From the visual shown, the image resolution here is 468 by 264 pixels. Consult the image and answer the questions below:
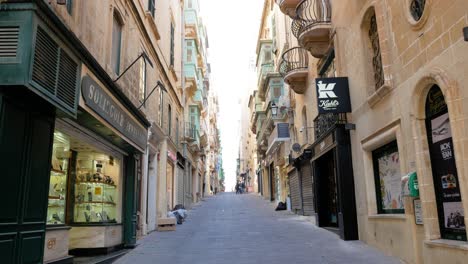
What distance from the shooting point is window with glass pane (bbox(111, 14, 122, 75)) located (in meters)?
11.2

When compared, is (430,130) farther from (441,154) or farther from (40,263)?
(40,263)

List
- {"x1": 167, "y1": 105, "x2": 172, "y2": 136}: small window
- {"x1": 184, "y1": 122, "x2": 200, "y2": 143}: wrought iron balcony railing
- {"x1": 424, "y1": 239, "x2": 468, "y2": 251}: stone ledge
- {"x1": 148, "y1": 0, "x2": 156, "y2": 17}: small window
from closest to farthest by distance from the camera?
{"x1": 424, "y1": 239, "x2": 468, "y2": 251}: stone ledge
{"x1": 148, "y1": 0, "x2": 156, "y2": 17}: small window
{"x1": 167, "y1": 105, "x2": 172, "y2": 136}: small window
{"x1": 184, "y1": 122, "x2": 200, "y2": 143}: wrought iron balcony railing

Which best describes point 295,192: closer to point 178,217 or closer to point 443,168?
point 178,217

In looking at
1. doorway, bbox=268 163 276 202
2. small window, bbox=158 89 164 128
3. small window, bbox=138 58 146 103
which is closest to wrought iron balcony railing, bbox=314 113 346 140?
small window, bbox=138 58 146 103

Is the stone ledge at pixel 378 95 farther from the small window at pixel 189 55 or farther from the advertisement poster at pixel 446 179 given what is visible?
the small window at pixel 189 55

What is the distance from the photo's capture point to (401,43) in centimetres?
860

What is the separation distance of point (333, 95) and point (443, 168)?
5.16 metres

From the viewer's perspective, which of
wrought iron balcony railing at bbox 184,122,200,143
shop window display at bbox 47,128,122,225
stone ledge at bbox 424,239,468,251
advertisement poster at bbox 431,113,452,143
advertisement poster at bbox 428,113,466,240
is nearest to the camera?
stone ledge at bbox 424,239,468,251

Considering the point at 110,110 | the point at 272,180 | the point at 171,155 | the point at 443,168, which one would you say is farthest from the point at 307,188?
the point at 272,180

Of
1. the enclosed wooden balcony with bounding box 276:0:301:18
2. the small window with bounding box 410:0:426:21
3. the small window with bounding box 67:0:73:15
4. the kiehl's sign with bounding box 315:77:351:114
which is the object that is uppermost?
the enclosed wooden balcony with bounding box 276:0:301:18

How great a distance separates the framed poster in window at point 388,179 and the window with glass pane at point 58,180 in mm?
7498

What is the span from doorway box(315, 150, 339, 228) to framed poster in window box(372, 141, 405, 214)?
4316 mm

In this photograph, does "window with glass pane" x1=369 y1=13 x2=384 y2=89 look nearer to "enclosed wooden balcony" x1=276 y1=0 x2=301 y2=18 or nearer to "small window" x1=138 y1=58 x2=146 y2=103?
"small window" x1=138 y1=58 x2=146 y2=103

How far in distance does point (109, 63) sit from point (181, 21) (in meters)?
17.3
